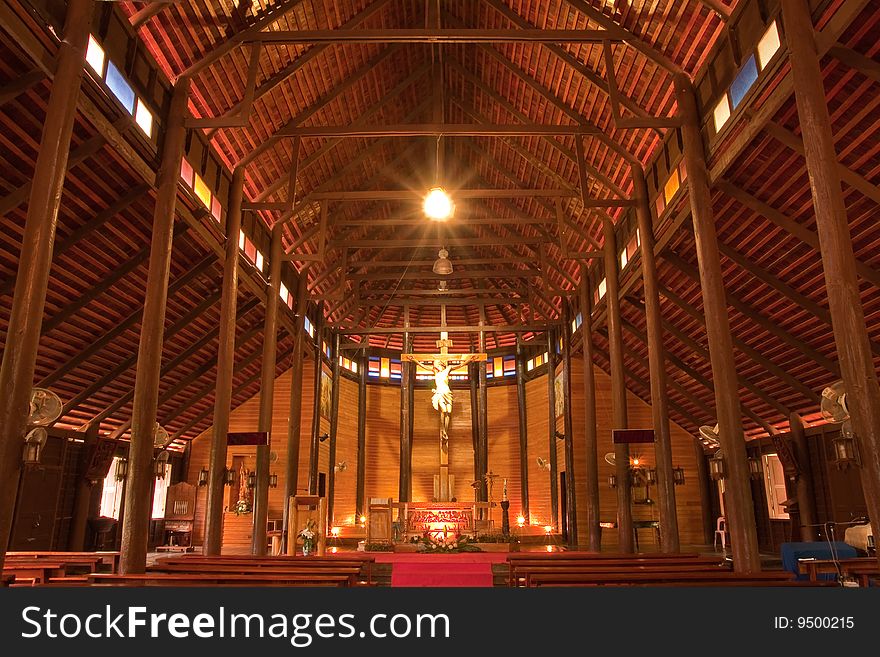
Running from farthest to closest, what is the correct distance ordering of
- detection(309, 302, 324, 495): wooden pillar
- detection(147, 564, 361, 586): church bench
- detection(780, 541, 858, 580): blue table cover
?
detection(309, 302, 324, 495): wooden pillar → detection(780, 541, 858, 580): blue table cover → detection(147, 564, 361, 586): church bench

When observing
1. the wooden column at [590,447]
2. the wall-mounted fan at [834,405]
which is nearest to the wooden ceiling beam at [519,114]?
the wooden column at [590,447]

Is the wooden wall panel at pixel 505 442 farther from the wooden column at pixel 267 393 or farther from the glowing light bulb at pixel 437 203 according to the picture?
the glowing light bulb at pixel 437 203

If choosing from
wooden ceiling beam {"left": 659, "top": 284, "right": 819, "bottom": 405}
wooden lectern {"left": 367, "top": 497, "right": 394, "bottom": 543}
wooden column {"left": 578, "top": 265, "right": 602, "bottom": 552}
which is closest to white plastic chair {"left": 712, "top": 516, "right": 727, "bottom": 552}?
wooden column {"left": 578, "top": 265, "right": 602, "bottom": 552}

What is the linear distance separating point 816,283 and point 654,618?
32.8 ft

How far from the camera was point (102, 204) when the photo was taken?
10273mm

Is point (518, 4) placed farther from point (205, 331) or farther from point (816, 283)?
point (205, 331)

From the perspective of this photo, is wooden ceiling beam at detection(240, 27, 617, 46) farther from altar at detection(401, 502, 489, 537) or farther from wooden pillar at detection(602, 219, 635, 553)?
altar at detection(401, 502, 489, 537)

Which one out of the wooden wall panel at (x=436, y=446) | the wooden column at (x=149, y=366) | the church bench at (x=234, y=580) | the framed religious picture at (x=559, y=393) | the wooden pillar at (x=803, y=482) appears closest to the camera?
the church bench at (x=234, y=580)

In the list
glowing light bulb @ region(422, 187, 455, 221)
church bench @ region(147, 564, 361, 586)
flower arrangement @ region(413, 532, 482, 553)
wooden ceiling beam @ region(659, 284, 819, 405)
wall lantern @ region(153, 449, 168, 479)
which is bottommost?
flower arrangement @ region(413, 532, 482, 553)

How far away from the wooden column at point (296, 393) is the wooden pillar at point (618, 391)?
871 centimetres

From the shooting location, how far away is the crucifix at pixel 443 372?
21181mm

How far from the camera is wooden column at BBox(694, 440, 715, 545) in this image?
Answer: 63.4 ft

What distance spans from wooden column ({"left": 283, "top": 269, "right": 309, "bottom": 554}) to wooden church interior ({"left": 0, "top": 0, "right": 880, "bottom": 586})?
0.10 meters

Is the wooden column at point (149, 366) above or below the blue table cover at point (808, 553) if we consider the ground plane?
above
